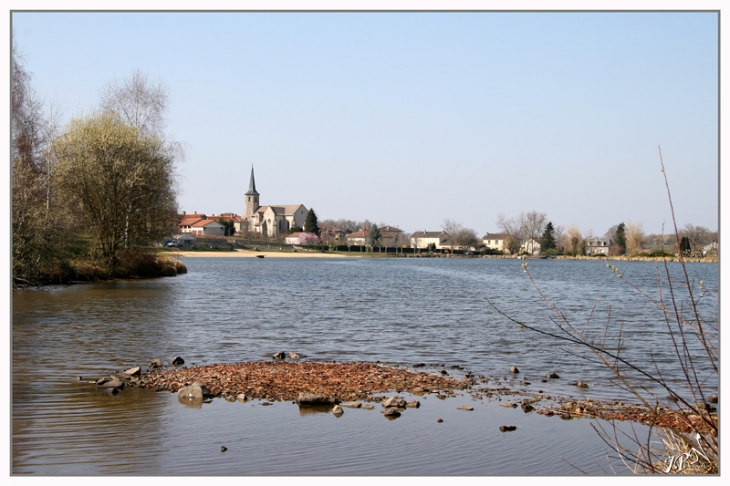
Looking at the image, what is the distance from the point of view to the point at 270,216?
180 metres

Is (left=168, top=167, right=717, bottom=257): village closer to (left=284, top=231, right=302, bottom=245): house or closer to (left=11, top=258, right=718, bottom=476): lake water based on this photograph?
(left=284, top=231, right=302, bottom=245): house

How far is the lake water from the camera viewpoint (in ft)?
26.8

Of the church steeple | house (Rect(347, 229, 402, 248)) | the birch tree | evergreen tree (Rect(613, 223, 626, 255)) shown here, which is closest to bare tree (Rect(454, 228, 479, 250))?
house (Rect(347, 229, 402, 248))

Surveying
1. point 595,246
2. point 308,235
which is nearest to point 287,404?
point 595,246

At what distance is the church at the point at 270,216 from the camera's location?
178125mm

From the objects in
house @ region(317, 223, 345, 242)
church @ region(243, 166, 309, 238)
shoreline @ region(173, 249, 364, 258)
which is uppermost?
church @ region(243, 166, 309, 238)

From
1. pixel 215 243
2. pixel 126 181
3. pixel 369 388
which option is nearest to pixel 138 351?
pixel 369 388

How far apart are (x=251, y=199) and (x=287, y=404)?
585ft

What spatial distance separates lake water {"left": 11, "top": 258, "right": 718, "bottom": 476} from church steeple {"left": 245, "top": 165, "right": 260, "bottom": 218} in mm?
154977

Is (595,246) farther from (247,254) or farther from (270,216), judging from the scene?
(270,216)

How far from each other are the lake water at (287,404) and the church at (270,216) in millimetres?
146351

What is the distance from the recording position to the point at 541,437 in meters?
9.36

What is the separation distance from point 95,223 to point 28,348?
25.2 meters
